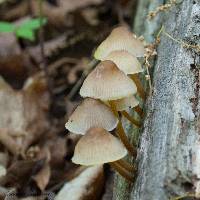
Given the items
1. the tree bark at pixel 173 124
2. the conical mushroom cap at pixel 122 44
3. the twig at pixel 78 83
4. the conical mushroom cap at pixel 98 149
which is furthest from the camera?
the twig at pixel 78 83

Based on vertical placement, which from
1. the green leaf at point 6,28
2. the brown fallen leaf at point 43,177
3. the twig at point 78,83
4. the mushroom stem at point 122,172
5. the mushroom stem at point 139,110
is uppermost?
the green leaf at point 6,28

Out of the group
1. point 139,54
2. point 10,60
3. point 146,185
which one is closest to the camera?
point 146,185

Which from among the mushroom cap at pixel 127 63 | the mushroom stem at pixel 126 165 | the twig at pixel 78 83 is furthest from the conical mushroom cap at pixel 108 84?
the twig at pixel 78 83

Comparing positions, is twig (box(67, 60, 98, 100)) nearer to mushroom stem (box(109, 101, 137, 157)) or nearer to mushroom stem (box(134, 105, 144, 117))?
mushroom stem (box(134, 105, 144, 117))

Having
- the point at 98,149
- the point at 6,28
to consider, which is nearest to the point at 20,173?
the point at 6,28

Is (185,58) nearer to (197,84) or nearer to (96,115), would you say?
(197,84)

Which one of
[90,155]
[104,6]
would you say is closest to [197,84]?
[90,155]

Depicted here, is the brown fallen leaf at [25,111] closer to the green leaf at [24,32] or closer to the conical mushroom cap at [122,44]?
the green leaf at [24,32]
